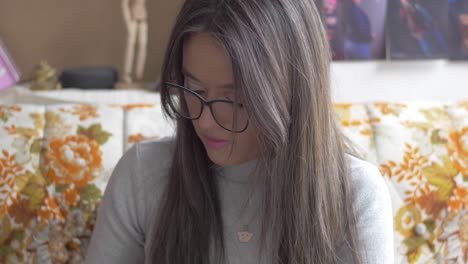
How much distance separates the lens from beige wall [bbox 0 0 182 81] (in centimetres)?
208

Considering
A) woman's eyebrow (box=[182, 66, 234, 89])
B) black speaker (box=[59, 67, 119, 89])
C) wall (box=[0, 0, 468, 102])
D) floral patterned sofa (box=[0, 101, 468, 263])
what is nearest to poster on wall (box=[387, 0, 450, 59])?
floral patterned sofa (box=[0, 101, 468, 263])

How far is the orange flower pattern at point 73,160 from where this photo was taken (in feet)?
4.12

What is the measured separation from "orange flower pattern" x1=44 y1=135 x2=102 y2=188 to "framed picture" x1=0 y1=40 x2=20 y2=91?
2.18 ft

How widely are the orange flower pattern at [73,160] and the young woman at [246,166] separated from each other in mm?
107

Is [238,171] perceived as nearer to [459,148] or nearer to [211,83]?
[211,83]

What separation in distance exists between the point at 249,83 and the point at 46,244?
558 mm

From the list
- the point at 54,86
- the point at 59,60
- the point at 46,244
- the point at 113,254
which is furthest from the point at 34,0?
the point at 113,254

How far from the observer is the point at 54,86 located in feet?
6.06

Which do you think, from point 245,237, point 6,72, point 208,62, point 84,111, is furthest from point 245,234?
point 6,72

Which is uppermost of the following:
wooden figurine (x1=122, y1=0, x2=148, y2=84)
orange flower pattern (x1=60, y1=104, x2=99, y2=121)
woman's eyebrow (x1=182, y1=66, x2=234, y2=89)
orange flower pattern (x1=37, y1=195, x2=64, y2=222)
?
wooden figurine (x1=122, y1=0, x2=148, y2=84)

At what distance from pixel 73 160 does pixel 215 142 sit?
0.38 m

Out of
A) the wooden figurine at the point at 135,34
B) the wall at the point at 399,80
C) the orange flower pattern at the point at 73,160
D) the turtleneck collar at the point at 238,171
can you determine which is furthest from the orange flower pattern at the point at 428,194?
the wooden figurine at the point at 135,34

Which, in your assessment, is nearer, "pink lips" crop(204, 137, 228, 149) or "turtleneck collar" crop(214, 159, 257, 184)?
"pink lips" crop(204, 137, 228, 149)

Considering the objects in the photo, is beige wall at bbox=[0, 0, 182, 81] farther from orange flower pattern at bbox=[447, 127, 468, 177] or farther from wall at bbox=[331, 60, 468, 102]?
orange flower pattern at bbox=[447, 127, 468, 177]
